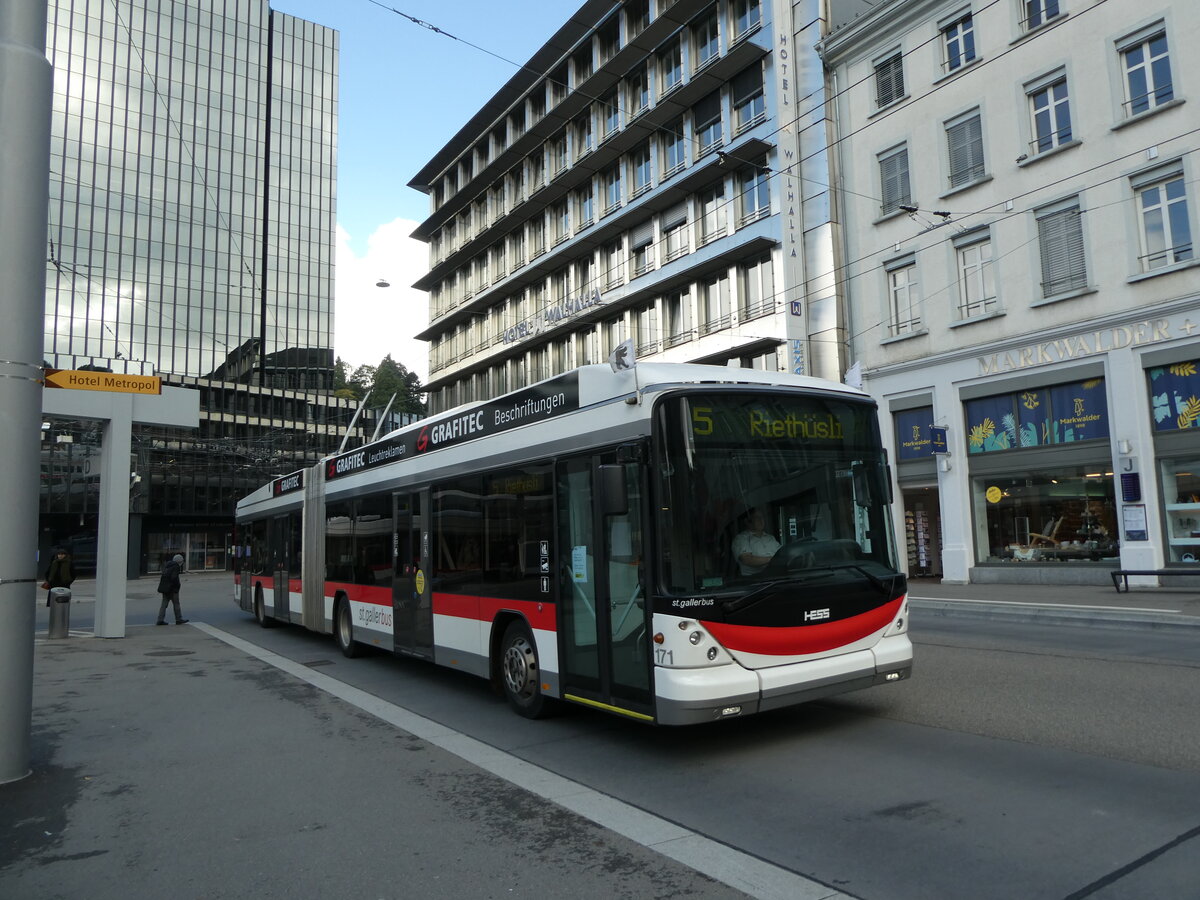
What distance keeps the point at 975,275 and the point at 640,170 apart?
15.8 m

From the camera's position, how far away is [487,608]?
8.62 m

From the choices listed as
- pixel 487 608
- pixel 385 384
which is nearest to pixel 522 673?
pixel 487 608

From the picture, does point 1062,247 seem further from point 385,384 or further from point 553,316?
point 385,384

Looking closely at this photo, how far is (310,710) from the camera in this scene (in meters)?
8.93

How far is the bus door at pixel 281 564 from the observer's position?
1612 centimetres

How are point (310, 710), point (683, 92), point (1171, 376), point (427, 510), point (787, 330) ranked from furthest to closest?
point (683, 92)
point (787, 330)
point (1171, 376)
point (427, 510)
point (310, 710)

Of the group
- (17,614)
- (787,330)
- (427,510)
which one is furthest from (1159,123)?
(17,614)

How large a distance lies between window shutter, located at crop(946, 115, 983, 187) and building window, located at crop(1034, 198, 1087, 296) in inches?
93.7

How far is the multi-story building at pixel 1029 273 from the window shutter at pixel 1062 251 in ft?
0.15

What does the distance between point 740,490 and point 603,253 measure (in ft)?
104

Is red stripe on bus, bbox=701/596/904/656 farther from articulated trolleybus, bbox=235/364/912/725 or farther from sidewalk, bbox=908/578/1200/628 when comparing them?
sidewalk, bbox=908/578/1200/628

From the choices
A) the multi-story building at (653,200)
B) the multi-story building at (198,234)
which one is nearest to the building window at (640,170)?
the multi-story building at (653,200)

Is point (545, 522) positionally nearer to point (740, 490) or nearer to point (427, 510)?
point (740, 490)

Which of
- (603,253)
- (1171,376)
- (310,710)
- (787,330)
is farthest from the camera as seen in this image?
→ (603,253)
